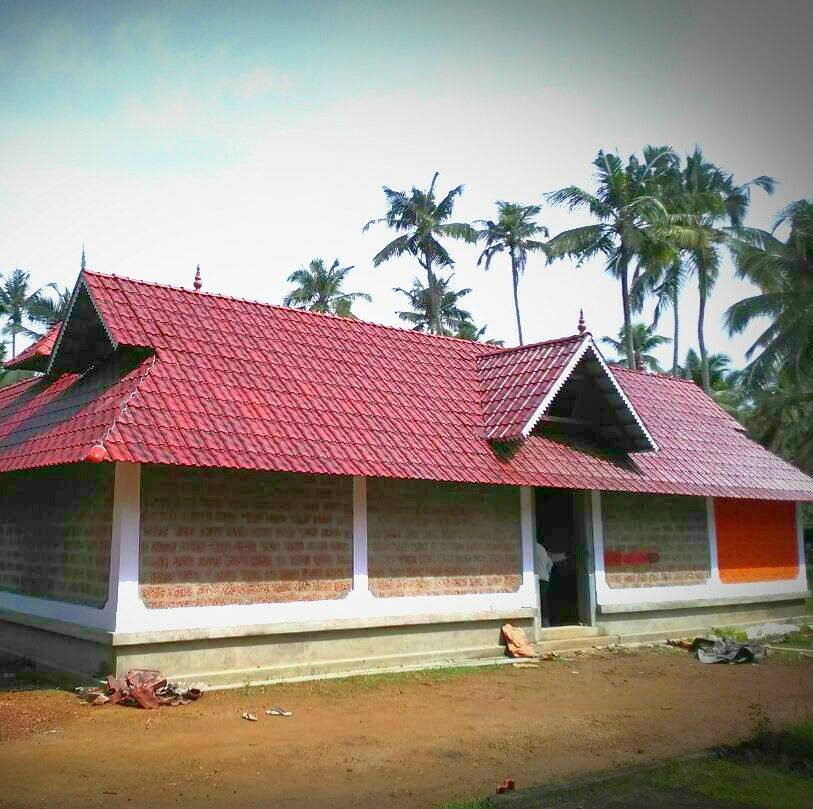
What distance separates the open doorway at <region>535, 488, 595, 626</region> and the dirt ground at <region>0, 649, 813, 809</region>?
106 inches

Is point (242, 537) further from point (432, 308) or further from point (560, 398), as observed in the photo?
point (432, 308)

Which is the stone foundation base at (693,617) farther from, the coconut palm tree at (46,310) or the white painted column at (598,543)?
the coconut palm tree at (46,310)

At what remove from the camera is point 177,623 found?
944 cm

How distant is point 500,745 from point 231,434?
4.53m

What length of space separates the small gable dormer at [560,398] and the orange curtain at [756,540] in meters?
3.46

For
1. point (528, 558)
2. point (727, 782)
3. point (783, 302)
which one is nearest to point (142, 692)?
point (727, 782)

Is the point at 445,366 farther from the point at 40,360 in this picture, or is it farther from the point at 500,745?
the point at 500,745

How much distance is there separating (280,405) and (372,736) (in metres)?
4.45

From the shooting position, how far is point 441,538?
39.5 ft

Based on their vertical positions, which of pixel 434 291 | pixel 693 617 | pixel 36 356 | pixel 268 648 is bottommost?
pixel 693 617

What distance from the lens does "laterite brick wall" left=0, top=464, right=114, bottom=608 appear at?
32.2 ft

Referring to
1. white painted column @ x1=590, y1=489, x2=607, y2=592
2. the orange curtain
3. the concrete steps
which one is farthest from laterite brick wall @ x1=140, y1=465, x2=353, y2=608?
the orange curtain

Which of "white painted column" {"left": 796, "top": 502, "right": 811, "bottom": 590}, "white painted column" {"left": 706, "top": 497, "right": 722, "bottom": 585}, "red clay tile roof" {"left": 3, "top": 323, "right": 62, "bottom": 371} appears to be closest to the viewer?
"red clay tile roof" {"left": 3, "top": 323, "right": 62, "bottom": 371}

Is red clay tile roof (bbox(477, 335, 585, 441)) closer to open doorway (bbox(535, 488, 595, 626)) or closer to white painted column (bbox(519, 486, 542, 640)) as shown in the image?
white painted column (bbox(519, 486, 542, 640))
